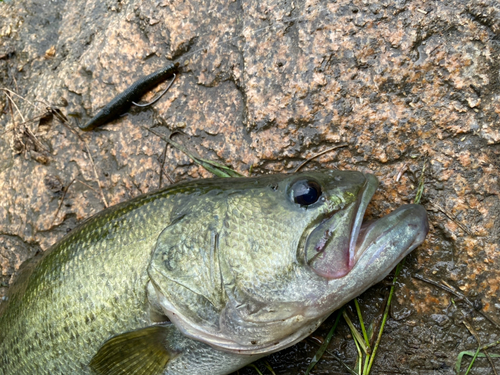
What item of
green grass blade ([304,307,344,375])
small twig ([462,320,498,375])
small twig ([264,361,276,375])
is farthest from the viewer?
small twig ([264,361,276,375])

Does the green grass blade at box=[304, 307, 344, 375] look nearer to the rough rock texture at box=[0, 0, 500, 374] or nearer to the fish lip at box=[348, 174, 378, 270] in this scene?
the rough rock texture at box=[0, 0, 500, 374]

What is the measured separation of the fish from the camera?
2.27m

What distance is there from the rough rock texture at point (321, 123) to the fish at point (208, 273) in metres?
0.51

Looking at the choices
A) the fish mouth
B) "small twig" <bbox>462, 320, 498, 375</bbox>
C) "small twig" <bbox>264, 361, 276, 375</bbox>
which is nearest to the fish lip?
the fish mouth

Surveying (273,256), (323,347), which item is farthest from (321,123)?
(323,347)

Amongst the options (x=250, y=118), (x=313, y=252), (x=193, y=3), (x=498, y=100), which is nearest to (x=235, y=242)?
(x=313, y=252)

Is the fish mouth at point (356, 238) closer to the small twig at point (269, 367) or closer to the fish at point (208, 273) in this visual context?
the fish at point (208, 273)

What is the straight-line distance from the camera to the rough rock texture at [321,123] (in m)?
2.72

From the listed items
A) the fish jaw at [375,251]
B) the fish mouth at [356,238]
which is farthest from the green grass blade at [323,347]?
the fish mouth at [356,238]

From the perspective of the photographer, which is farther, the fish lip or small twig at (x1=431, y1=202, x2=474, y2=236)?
small twig at (x1=431, y1=202, x2=474, y2=236)

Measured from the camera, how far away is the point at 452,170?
2750mm

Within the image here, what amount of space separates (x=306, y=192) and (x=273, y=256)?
381 mm

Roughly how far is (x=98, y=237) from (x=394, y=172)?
192cm

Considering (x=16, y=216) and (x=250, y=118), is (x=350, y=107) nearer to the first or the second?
(x=250, y=118)
